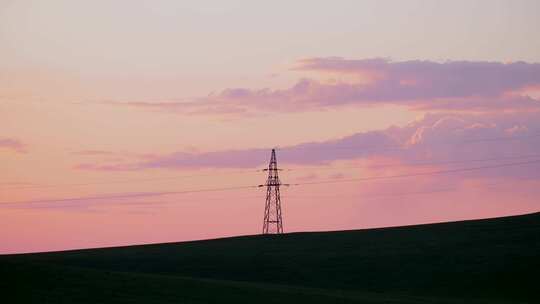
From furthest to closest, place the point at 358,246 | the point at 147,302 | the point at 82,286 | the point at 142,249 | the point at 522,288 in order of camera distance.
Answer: the point at 142,249
the point at 358,246
the point at 522,288
the point at 82,286
the point at 147,302

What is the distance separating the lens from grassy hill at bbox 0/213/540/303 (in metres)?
34.2

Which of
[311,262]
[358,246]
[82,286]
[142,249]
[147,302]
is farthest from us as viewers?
[142,249]

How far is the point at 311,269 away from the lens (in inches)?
1962

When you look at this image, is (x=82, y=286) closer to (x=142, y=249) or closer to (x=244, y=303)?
(x=244, y=303)

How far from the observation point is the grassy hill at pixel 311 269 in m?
34.2

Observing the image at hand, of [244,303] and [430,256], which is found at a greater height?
[430,256]

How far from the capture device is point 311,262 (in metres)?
52.2

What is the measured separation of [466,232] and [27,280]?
3528 cm

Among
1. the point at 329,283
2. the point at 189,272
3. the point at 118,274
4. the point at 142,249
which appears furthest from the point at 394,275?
the point at 142,249

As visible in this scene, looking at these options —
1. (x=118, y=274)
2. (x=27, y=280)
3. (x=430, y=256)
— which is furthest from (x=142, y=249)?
(x=27, y=280)

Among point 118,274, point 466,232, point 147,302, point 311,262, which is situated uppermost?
point 466,232

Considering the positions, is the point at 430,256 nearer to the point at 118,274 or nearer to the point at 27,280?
the point at 118,274

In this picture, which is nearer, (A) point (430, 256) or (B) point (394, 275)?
(B) point (394, 275)

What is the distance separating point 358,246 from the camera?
192 ft
